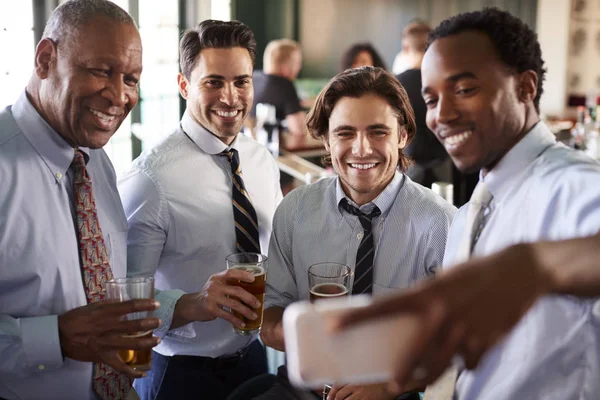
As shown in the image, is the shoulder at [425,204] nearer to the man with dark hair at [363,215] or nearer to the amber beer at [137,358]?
the man with dark hair at [363,215]

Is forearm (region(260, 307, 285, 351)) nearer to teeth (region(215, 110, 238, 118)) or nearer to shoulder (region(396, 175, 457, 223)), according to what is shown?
shoulder (region(396, 175, 457, 223))

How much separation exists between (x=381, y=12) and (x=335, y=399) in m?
8.92

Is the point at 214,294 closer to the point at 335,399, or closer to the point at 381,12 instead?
the point at 335,399

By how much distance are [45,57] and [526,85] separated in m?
1.17

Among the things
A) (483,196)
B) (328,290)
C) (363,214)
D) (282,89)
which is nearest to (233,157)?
(363,214)

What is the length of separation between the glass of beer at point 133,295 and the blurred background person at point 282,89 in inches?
170

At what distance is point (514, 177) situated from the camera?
4.15ft

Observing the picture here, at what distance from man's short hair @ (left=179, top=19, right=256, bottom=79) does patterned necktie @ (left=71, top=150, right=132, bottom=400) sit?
81cm

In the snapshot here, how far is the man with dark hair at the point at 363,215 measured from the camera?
6.22 feet

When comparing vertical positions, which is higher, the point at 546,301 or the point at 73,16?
the point at 73,16

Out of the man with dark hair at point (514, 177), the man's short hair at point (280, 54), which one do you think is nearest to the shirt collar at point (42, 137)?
the man with dark hair at point (514, 177)

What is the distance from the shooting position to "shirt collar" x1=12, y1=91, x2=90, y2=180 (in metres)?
1.61

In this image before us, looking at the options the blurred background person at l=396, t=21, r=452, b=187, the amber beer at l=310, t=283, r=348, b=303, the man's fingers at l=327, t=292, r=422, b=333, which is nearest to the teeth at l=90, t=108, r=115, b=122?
the amber beer at l=310, t=283, r=348, b=303

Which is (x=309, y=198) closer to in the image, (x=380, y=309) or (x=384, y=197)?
(x=384, y=197)
